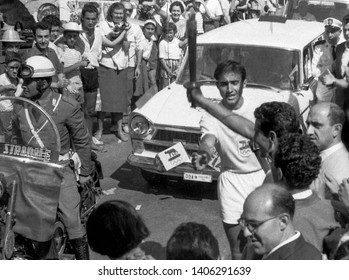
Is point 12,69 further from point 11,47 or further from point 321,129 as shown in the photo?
point 321,129

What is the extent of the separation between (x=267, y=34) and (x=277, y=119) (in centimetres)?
471

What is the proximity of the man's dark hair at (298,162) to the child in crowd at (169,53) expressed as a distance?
754 centimetres

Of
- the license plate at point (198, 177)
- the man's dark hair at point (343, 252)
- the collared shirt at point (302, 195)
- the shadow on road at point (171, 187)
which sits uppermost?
the collared shirt at point (302, 195)

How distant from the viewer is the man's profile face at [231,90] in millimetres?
4961

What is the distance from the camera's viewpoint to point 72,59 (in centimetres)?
930

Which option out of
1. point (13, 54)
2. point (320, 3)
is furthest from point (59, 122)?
point (320, 3)

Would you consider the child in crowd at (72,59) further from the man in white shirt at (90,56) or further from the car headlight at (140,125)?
the car headlight at (140,125)

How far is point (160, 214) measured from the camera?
24.7 ft

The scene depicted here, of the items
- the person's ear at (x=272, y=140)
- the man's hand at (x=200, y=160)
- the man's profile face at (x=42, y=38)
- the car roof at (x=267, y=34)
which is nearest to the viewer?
the person's ear at (x=272, y=140)

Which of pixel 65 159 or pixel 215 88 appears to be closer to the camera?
pixel 65 159

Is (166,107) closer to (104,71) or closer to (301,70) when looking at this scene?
(301,70)

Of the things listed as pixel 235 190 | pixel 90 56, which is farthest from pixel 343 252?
pixel 90 56

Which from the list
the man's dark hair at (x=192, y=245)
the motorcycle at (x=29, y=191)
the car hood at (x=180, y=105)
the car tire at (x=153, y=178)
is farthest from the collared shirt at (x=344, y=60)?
the man's dark hair at (x=192, y=245)
